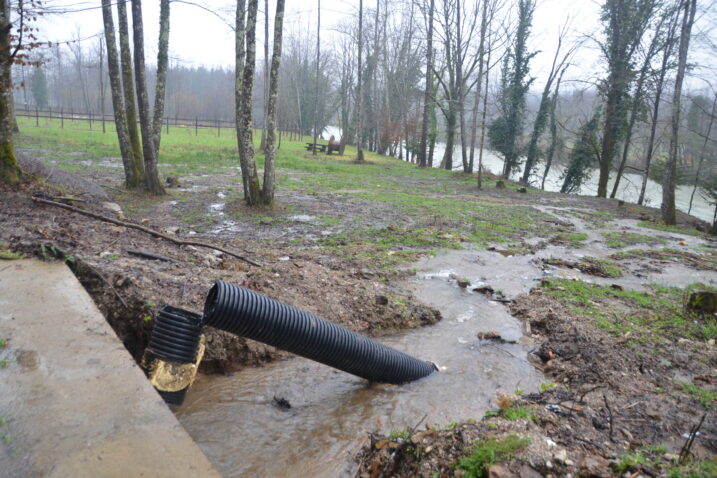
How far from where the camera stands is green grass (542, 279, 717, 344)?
5594 millimetres

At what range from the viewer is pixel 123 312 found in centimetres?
438

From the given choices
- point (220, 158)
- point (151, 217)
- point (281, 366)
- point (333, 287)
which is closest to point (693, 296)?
point (333, 287)

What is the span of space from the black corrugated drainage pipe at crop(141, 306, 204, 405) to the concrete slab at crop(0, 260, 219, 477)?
25 cm

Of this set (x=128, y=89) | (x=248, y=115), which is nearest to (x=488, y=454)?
(x=248, y=115)

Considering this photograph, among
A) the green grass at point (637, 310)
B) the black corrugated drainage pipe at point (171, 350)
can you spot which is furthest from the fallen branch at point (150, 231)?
the green grass at point (637, 310)

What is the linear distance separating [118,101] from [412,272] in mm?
9079

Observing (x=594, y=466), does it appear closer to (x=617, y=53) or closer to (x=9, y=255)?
(x=9, y=255)

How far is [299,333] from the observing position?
3.54 metres

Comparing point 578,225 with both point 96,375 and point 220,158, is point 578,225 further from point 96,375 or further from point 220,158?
point 220,158

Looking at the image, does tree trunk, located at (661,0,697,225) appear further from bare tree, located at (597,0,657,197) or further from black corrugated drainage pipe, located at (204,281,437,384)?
black corrugated drainage pipe, located at (204,281,437,384)

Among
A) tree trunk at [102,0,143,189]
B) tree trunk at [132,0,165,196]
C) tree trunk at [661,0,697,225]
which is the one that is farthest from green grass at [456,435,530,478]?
tree trunk at [661,0,697,225]

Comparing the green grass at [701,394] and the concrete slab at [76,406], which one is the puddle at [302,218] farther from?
the green grass at [701,394]

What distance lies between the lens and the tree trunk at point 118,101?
11117 mm

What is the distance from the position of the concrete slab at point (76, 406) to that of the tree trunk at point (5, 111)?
5.18m
